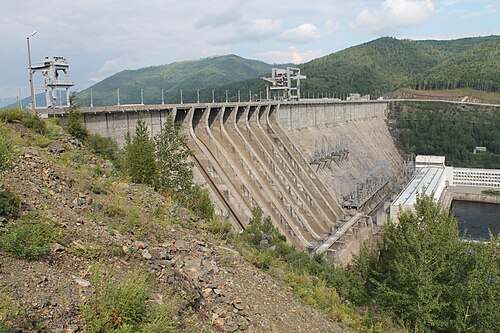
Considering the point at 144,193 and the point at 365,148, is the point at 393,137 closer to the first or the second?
the point at 365,148

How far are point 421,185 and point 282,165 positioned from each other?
75.8ft

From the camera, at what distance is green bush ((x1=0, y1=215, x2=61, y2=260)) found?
7.75 metres

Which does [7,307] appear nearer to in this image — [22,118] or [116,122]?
[22,118]

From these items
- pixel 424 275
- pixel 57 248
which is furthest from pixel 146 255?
pixel 424 275

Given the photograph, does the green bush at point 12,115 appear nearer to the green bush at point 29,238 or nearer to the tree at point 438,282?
the green bush at point 29,238

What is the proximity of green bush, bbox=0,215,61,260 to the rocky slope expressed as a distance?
0.16 m

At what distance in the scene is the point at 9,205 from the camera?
8.91 metres

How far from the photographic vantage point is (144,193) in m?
14.4

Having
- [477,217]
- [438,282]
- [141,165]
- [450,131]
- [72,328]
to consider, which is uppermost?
[141,165]

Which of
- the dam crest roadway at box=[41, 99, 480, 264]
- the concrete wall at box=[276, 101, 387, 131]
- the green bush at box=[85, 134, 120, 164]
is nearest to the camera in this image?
the green bush at box=[85, 134, 120, 164]

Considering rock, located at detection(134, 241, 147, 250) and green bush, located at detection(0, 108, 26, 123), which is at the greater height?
green bush, located at detection(0, 108, 26, 123)

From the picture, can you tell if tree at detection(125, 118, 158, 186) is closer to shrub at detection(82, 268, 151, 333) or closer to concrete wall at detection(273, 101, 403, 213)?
shrub at detection(82, 268, 151, 333)

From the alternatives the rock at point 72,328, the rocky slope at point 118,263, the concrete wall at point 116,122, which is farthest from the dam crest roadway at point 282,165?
the rock at point 72,328

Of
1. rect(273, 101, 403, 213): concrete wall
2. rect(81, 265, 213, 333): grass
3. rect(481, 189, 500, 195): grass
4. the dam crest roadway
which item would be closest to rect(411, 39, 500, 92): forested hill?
rect(273, 101, 403, 213): concrete wall
